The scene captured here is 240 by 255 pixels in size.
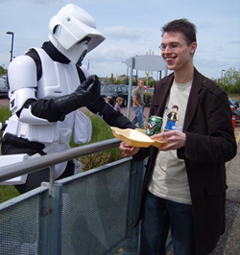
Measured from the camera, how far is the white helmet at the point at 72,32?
2246 mm

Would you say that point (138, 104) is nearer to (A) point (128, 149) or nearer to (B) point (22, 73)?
(B) point (22, 73)

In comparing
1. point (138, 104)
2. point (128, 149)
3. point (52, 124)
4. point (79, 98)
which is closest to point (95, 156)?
point (52, 124)

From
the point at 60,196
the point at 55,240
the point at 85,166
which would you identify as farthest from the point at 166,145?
the point at 85,166

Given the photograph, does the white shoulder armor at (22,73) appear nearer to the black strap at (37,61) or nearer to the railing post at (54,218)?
the black strap at (37,61)

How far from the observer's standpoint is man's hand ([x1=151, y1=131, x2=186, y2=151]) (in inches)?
59.8

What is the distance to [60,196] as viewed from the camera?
152 centimetres

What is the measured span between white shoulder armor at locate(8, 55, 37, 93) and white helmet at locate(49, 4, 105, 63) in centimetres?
27

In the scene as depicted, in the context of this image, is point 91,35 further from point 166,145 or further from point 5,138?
point 166,145

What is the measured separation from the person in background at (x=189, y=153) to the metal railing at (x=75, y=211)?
270 millimetres

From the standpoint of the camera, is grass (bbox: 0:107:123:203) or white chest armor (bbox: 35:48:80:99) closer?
white chest armor (bbox: 35:48:80:99)

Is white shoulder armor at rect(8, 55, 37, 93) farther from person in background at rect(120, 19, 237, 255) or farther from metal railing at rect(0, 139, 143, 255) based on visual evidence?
person in background at rect(120, 19, 237, 255)

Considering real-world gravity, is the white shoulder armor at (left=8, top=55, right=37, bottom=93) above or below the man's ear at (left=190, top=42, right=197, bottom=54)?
below

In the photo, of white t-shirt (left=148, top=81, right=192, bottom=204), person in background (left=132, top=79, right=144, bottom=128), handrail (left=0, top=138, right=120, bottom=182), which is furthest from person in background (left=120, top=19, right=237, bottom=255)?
person in background (left=132, top=79, right=144, bottom=128)

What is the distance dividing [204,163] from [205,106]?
0.30 metres
